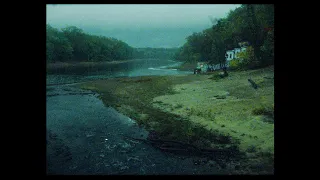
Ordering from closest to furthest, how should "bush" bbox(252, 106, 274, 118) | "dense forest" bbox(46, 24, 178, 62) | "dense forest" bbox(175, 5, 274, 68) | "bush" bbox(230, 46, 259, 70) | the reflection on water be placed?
1. "bush" bbox(252, 106, 274, 118)
2. "dense forest" bbox(175, 5, 274, 68)
3. "bush" bbox(230, 46, 259, 70)
4. the reflection on water
5. "dense forest" bbox(46, 24, 178, 62)

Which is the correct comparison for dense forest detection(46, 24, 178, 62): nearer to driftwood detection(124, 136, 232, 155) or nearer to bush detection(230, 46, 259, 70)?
bush detection(230, 46, 259, 70)

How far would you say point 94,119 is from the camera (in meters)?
19.2

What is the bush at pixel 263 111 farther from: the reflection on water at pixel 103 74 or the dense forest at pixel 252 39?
the reflection on water at pixel 103 74

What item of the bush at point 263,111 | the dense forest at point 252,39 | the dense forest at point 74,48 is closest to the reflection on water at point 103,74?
the dense forest at point 252,39

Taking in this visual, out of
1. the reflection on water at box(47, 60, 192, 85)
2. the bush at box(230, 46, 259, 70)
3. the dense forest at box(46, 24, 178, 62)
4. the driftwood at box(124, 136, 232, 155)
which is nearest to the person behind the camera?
the driftwood at box(124, 136, 232, 155)

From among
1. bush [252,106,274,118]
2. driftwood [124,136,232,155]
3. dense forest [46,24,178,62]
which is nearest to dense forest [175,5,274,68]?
bush [252,106,274,118]

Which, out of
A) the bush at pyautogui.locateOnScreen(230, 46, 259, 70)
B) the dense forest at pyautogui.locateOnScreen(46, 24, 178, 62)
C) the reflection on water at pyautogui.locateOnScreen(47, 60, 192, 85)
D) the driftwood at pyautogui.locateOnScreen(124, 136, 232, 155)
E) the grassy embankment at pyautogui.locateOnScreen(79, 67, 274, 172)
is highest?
the dense forest at pyautogui.locateOnScreen(46, 24, 178, 62)

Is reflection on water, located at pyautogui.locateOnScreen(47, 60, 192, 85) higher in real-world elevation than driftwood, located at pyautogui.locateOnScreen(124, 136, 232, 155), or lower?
higher

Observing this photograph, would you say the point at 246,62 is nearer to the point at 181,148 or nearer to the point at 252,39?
the point at 252,39
